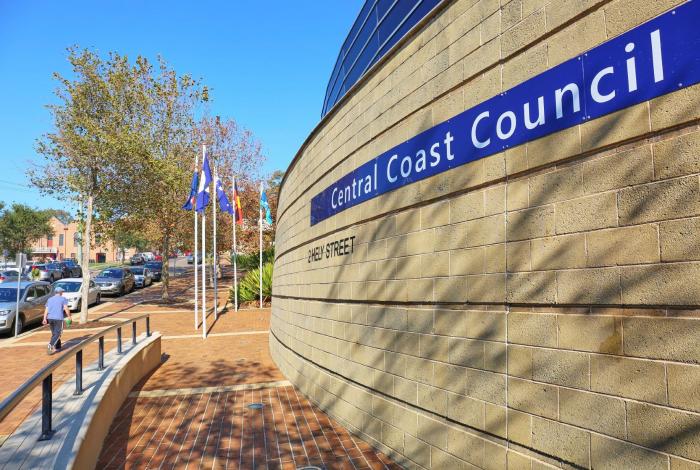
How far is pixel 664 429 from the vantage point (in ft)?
7.75

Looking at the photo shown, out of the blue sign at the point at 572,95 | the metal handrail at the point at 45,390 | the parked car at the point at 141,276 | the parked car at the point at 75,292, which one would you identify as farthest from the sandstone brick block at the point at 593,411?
the parked car at the point at 141,276

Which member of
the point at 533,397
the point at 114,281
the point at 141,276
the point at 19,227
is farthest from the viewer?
the point at 19,227

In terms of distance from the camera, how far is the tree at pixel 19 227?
201 ft

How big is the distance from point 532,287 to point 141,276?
34.7 metres

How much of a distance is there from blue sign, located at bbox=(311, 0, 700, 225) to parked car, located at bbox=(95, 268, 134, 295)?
26112mm

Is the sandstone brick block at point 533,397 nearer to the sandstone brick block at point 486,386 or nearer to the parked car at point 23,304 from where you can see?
the sandstone brick block at point 486,386

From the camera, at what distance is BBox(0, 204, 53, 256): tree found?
61406 millimetres

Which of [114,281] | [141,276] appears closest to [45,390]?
[114,281]

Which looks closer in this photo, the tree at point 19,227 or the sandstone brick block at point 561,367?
the sandstone brick block at point 561,367

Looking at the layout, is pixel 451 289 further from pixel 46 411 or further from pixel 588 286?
pixel 46 411

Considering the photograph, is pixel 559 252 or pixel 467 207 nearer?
pixel 559 252

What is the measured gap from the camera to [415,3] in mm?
5766

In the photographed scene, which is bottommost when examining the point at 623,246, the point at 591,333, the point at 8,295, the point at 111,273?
the point at 8,295

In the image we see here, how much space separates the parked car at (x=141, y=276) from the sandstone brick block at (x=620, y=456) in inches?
1362
